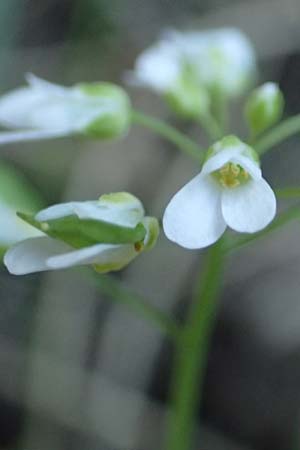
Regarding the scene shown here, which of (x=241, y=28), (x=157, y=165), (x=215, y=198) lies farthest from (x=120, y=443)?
(x=241, y=28)

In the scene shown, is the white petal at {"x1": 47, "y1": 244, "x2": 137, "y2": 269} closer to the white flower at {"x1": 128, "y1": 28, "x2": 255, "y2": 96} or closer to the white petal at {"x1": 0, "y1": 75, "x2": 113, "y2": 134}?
the white petal at {"x1": 0, "y1": 75, "x2": 113, "y2": 134}

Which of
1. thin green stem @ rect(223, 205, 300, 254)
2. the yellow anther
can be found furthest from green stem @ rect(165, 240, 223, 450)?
the yellow anther

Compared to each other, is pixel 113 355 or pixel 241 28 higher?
pixel 241 28

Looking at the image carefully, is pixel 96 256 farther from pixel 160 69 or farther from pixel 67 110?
pixel 160 69

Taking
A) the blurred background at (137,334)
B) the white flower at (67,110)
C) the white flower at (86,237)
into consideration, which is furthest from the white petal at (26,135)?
the blurred background at (137,334)

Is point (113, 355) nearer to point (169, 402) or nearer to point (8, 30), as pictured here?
point (169, 402)

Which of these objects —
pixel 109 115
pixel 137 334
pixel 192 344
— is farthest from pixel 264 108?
pixel 137 334

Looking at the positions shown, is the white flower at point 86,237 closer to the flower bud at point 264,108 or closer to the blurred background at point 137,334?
the flower bud at point 264,108
